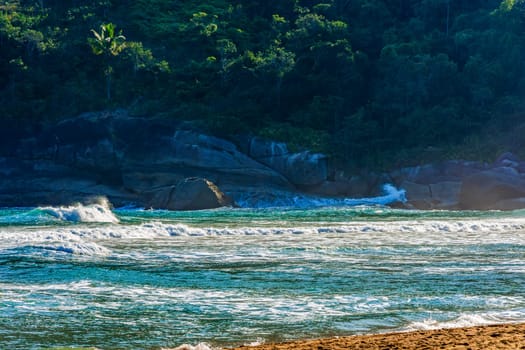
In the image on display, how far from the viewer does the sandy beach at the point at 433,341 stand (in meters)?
10.1

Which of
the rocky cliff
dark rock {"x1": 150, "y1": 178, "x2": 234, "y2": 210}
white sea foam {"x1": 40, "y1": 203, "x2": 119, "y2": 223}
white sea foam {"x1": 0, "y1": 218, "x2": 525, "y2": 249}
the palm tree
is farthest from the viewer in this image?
the palm tree

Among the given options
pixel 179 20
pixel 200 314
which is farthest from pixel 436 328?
pixel 179 20

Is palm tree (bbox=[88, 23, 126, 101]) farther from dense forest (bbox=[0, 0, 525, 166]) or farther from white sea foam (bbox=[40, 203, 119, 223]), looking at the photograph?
white sea foam (bbox=[40, 203, 119, 223])

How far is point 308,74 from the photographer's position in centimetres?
6794

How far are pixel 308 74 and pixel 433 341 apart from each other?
2299 inches

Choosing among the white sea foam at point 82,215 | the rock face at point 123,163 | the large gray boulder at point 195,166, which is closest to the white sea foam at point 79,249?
the white sea foam at point 82,215

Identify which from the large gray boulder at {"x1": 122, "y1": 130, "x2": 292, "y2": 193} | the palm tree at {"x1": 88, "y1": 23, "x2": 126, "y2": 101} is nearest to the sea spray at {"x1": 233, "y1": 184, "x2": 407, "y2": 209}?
the large gray boulder at {"x1": 122, "y1": 130, "x2": 292, "y2": 193}

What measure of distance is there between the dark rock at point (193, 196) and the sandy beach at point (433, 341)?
3984cm

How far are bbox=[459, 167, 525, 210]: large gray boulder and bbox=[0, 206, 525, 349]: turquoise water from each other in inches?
863

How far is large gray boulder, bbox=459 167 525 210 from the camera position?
49688mm

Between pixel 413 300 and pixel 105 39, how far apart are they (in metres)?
57.8

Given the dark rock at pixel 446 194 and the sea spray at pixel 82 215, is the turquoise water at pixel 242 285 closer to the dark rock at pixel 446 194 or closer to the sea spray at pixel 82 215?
the sea spray at pixel 82 215

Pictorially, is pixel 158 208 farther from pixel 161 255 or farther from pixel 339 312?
pixel 339 312

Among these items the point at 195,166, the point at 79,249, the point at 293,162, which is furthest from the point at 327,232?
the point at 195,166
